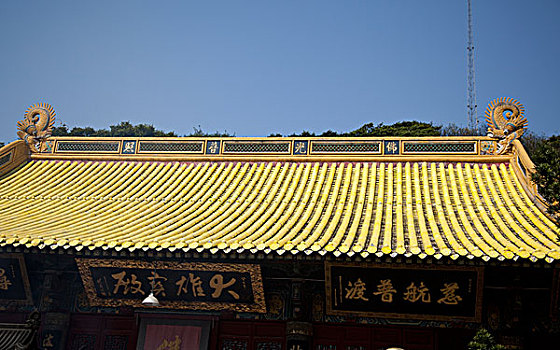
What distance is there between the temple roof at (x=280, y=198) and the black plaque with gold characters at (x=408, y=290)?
18.6 inches

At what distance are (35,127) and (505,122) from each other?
1033 cm

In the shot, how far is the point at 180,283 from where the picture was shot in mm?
7938

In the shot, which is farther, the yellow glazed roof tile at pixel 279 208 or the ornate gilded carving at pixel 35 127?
the ornate gilded carving at pixel 35 127

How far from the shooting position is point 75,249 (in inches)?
283

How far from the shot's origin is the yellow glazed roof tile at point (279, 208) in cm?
709

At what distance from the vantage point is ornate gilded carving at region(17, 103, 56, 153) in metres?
12.0

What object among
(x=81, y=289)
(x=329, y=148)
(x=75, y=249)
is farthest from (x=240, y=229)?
(x=329, y=148)

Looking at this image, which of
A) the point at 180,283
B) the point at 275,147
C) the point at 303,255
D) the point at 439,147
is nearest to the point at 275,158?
the point at 275,147

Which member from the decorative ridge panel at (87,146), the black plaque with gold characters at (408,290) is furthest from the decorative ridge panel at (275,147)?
the black plaque with gold characters at (408,290)

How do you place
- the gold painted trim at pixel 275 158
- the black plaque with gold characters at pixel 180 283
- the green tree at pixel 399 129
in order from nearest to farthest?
1. the black plaque with gold characters at pixel 180 283
2. the gold painted trim at pixel 275 158
3. the green tree at pixel 399 129

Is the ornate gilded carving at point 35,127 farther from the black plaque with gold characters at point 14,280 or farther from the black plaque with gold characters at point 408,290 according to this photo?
the black plaque with gold characters at point 408,290

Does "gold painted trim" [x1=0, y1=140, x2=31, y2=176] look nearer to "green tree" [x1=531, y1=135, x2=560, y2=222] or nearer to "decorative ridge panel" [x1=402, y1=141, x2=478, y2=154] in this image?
"decorative ridge panel" [x1=402, y1=141, x2=478, y2=154]

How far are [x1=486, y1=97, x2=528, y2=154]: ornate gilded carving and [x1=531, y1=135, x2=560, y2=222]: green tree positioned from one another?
8.22 ft

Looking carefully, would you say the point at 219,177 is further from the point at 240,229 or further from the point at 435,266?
the point at 435,266
